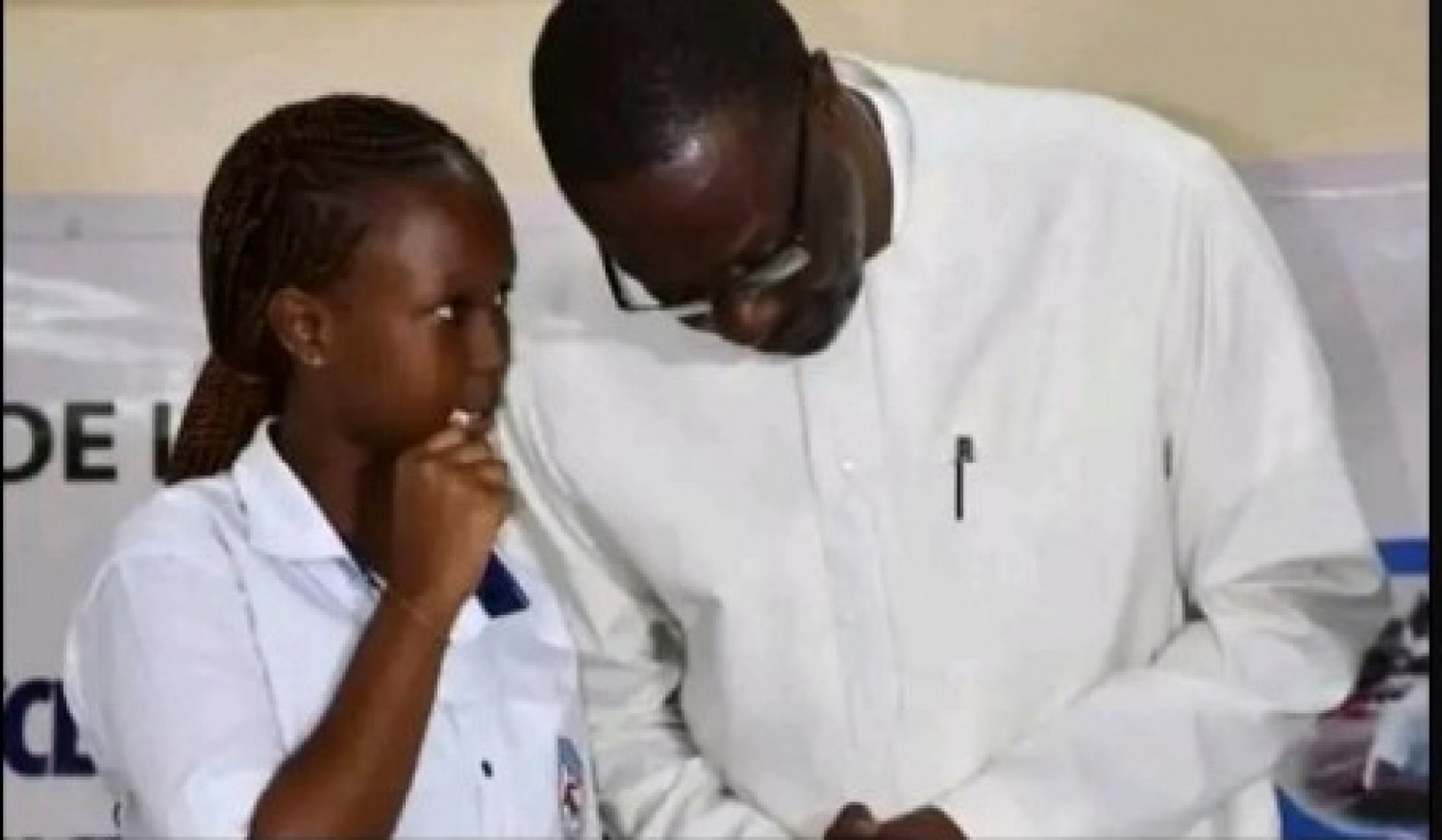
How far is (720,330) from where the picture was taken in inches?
23.7

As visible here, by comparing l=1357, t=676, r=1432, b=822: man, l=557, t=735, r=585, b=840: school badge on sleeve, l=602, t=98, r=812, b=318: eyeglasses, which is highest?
l=602, t=98, r=812, b=318: eyeglasses

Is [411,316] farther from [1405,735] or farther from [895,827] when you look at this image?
[1405,735]

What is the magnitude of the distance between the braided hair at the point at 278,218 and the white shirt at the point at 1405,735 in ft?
0.91

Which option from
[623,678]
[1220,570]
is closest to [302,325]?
[623,678]

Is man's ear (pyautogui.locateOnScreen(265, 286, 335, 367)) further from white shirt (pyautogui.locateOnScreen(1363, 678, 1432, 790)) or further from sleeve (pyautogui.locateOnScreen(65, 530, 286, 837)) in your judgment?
white shirt (pyautogui.locateOnScreen(1363, 678, 1432, 790))

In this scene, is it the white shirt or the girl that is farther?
the white shirt

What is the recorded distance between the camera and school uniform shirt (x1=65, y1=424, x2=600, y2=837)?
1.75 feet

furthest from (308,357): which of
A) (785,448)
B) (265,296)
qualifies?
(785,448)

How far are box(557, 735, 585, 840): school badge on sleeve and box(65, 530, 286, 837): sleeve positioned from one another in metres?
0.09

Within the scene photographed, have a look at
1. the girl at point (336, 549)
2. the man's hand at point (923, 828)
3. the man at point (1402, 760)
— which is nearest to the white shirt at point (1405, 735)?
the man at point (1402, 760)

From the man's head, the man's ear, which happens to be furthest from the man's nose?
the man's ear

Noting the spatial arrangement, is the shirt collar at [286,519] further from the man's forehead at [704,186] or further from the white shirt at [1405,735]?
the white shirt at [1405,735]

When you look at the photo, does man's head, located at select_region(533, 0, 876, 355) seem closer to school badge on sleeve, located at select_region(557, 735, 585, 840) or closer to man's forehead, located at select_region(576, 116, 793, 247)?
man's forehead, located at select_region(576, 116, 793, 247)

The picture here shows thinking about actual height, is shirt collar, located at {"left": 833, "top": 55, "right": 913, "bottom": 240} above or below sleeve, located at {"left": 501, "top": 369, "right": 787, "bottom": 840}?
above
